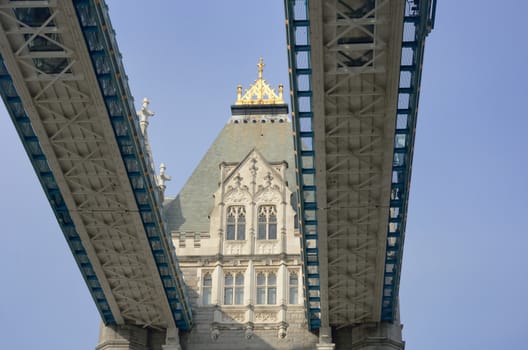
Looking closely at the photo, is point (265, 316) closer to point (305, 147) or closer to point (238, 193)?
point (238, 193)

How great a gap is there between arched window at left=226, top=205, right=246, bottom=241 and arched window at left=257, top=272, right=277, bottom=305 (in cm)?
257

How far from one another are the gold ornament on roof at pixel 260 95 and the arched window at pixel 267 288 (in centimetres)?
1657

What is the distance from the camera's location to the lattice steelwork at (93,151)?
33281 mm

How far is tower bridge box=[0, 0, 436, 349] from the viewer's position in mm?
33406

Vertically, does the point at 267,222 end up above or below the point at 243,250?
above

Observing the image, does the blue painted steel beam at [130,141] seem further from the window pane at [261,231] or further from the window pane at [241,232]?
the window pane at [261,231]

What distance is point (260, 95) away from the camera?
6725 centimetres

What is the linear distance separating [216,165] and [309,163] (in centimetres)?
1889

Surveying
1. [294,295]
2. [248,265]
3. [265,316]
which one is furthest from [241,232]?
[265,316]

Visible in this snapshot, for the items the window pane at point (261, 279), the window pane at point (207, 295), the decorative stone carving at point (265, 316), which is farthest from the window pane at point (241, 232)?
the decorative stone carving at point (265, 316)

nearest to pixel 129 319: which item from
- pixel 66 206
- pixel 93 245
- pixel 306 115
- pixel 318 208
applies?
pixel 93 245

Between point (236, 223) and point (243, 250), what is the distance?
6.43 ft

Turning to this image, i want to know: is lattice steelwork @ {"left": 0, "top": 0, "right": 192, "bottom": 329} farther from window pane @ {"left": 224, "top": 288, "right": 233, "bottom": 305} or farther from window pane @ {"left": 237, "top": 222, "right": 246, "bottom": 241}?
window pane @ {"left": 237, "top": 222, "right": 246, "bottom": 241}

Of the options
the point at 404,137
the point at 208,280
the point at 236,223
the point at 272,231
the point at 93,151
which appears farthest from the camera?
the point at 236,223
